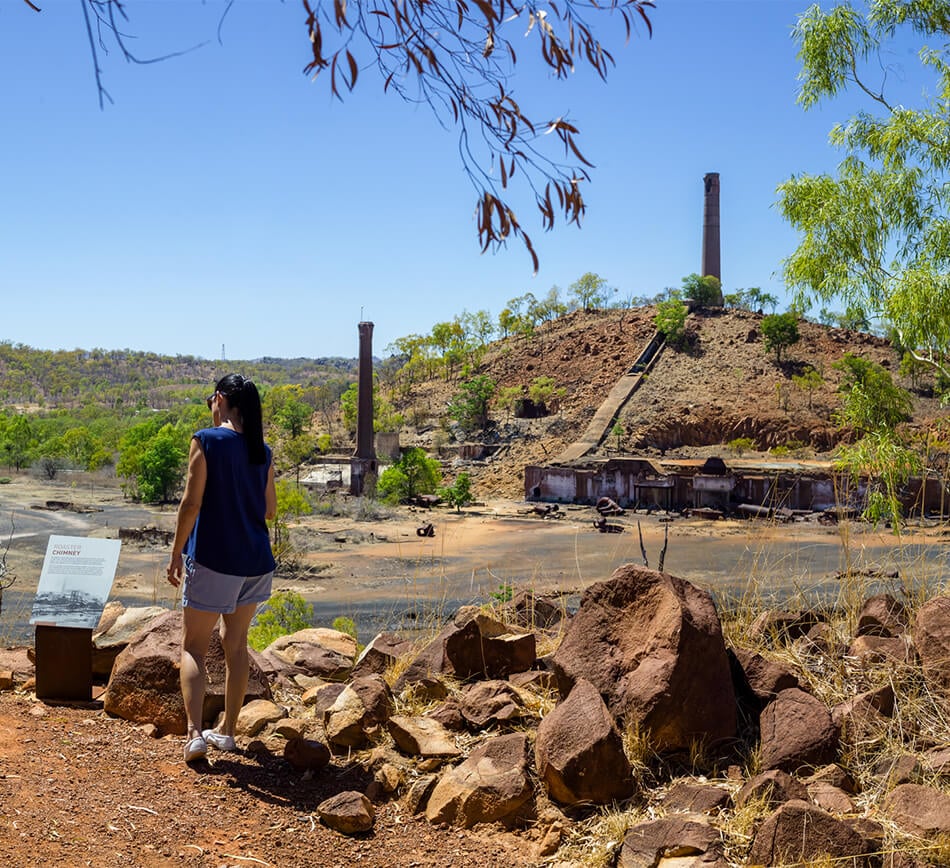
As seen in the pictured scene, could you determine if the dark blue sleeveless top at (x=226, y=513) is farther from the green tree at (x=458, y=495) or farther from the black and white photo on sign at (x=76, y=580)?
the green tree at (x=458, y=495)

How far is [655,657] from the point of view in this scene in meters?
3.83

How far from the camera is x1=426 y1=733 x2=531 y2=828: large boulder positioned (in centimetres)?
356

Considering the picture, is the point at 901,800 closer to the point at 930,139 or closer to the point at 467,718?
the point at 467,718

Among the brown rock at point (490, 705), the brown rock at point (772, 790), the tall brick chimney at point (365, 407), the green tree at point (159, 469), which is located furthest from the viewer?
the tall brick chimney at point (365, 407)

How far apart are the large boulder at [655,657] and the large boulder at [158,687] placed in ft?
5.56

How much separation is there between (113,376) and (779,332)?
110 metres

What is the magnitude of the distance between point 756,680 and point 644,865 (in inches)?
50.1

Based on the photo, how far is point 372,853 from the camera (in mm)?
3383

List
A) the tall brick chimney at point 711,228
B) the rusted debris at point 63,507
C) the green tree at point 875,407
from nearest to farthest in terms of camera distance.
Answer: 1. the green tree at point 875,407
2. the rusted debris at point 63,507
3. the tall brick chimney at point 711,228

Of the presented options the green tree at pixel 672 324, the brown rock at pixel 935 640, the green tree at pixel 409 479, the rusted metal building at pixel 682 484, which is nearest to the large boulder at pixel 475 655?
the brown rock at pixel 935 640

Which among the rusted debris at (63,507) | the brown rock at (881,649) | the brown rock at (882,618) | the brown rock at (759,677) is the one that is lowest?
the rusted debris at (63,507)

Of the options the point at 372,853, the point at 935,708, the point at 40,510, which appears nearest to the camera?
the point at 372,853

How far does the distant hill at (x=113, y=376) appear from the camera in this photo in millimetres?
114750

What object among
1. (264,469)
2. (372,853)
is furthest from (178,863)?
(264,469)
